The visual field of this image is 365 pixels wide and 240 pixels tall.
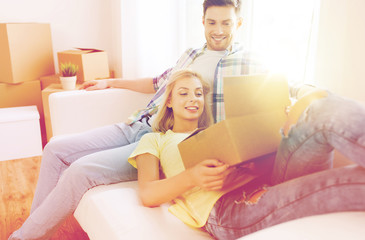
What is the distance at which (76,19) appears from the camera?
2906mm

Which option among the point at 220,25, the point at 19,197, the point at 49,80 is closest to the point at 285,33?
the point at 220,25

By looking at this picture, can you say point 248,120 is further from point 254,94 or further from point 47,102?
point 47,102

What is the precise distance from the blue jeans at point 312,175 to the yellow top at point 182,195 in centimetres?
5

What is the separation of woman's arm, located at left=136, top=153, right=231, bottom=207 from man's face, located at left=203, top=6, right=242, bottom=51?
0.72 metres

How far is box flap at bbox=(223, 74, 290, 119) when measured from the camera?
782mm

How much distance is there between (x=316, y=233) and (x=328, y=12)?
923 mm

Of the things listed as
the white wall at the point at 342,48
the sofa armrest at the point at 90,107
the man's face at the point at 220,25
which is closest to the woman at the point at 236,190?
the man's face at the point at 220,25

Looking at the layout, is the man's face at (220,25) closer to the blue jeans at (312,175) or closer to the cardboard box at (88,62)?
the blue jeans at (312,175)

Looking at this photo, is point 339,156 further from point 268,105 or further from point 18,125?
point 18,125

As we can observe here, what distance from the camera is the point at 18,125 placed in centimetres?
232

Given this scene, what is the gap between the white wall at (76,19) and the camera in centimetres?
269

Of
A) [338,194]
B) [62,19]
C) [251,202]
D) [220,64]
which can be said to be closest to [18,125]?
[62,19]

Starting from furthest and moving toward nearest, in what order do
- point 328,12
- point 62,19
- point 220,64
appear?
point 62,19, point 220,64, point 328,12

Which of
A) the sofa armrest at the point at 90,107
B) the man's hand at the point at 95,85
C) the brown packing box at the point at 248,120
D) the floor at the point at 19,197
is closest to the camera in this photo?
the brown packing box at the point at 248,120
